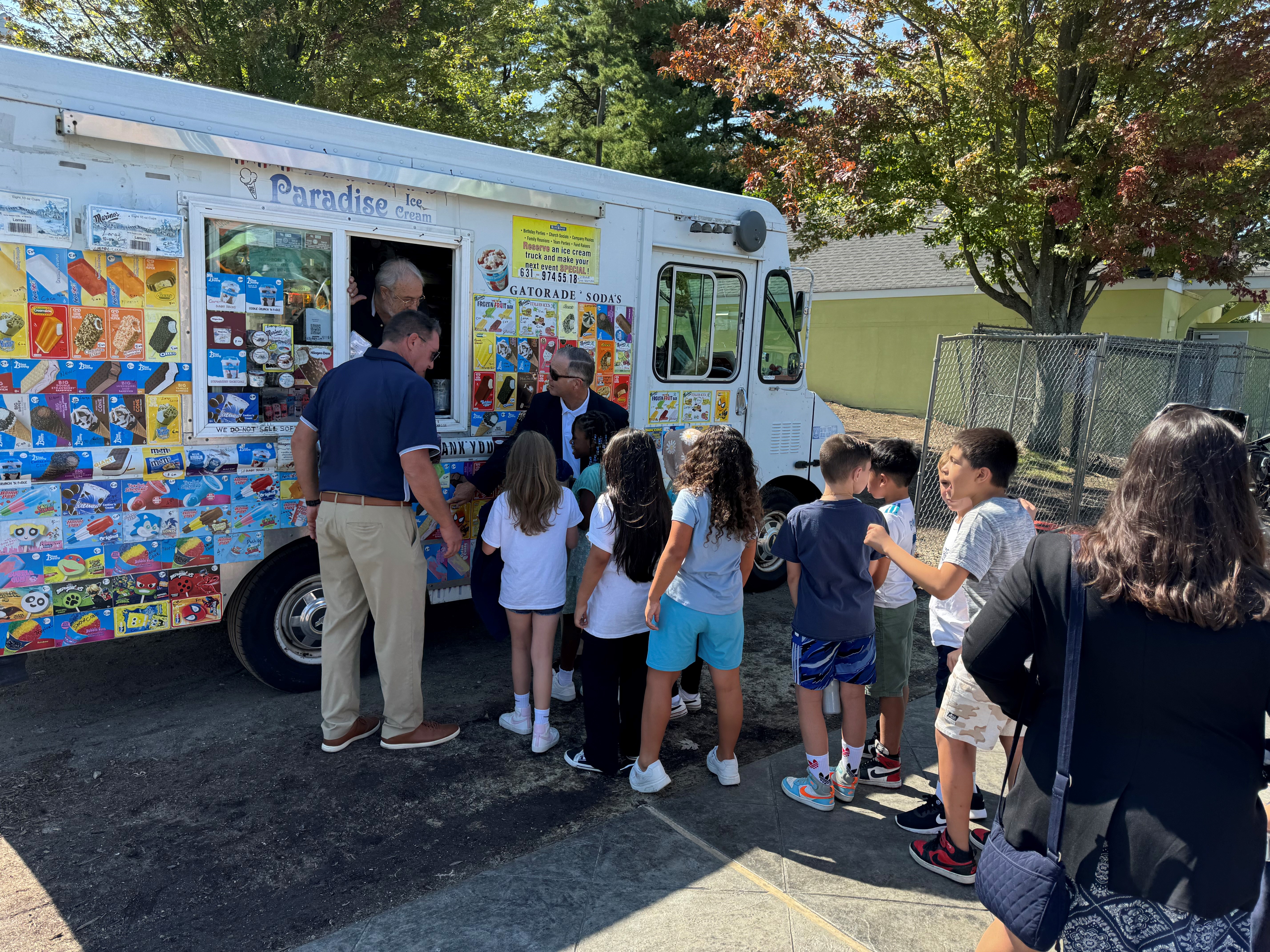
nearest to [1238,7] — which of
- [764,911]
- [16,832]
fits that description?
[764,911]

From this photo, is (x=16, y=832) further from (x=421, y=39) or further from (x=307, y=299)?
(x=421, y=39)

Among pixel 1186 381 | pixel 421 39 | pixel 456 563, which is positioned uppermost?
pixel 421 39

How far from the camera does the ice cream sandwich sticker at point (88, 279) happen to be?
3.61 metres

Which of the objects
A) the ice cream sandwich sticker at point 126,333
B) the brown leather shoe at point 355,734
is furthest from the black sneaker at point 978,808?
the ice cream sandwich sticker at point 126,333

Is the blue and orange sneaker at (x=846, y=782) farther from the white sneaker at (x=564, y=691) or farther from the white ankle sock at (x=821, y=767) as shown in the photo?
the white sneaker at (x=564, y=691)

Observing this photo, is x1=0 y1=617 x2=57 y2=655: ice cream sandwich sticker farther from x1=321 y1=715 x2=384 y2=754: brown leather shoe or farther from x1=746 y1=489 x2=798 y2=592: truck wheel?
x1=746 y1=489 x2=798 y2=592: truck wheel

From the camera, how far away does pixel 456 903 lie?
293cm

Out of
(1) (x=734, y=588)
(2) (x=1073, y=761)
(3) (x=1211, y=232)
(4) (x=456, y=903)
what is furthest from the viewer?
(3) (x=1211, y=232)

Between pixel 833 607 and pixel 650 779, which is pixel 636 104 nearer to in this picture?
pixel 833 607

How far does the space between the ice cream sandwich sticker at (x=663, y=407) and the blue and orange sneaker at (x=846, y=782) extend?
2.72m

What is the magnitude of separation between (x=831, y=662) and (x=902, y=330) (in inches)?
729

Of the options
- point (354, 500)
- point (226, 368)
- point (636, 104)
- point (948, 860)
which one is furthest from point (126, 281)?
point (636, 104)

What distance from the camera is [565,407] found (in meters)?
4.86

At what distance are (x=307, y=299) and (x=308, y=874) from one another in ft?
8.68
